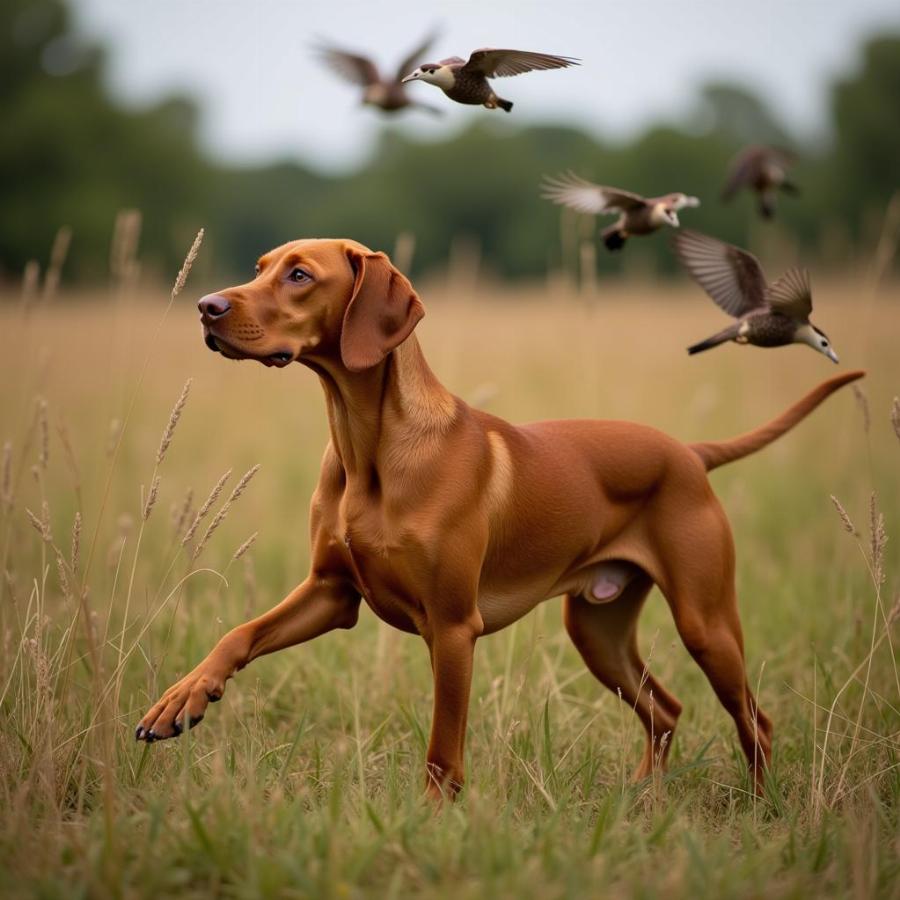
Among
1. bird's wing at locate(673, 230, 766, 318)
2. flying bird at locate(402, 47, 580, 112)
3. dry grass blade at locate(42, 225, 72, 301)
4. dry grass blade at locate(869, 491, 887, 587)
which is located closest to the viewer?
flying bird at locate(402, 47, 580, 112)

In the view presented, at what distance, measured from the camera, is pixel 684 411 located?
31.1ft

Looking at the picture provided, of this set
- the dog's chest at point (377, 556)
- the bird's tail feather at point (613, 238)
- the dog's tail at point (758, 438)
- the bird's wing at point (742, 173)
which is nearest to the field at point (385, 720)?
the dog's chest at point (377, 556)

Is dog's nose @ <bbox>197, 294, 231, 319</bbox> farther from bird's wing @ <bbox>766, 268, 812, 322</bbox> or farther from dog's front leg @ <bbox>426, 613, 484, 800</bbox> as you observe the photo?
bird's wing @ <bbox>766, 268, 812, 322</bbox>

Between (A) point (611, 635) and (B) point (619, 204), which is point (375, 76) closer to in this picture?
(B) point (619, 204)

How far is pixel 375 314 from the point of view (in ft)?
10.4

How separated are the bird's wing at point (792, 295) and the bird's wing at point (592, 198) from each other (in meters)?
0.51

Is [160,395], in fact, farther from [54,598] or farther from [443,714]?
[443,714]

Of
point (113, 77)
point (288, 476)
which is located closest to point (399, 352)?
point (288, 476)

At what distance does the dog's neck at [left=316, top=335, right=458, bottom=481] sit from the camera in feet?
10.8

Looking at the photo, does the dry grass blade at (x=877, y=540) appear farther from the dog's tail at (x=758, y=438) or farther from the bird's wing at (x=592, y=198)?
the bird's wing at (x=592, y=198)

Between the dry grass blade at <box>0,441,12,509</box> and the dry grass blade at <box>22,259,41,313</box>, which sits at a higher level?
the dry grass blade at <box>22,259,41,313</box>

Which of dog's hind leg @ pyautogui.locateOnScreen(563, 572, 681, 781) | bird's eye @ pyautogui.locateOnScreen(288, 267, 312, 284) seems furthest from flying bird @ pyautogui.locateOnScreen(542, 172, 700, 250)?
dog's hind leg @ pyautogui.locateOnScreen(563, 572, 681, 781)

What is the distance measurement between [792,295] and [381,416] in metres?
1.32

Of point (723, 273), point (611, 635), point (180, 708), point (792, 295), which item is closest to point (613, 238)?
point (723, 273)
